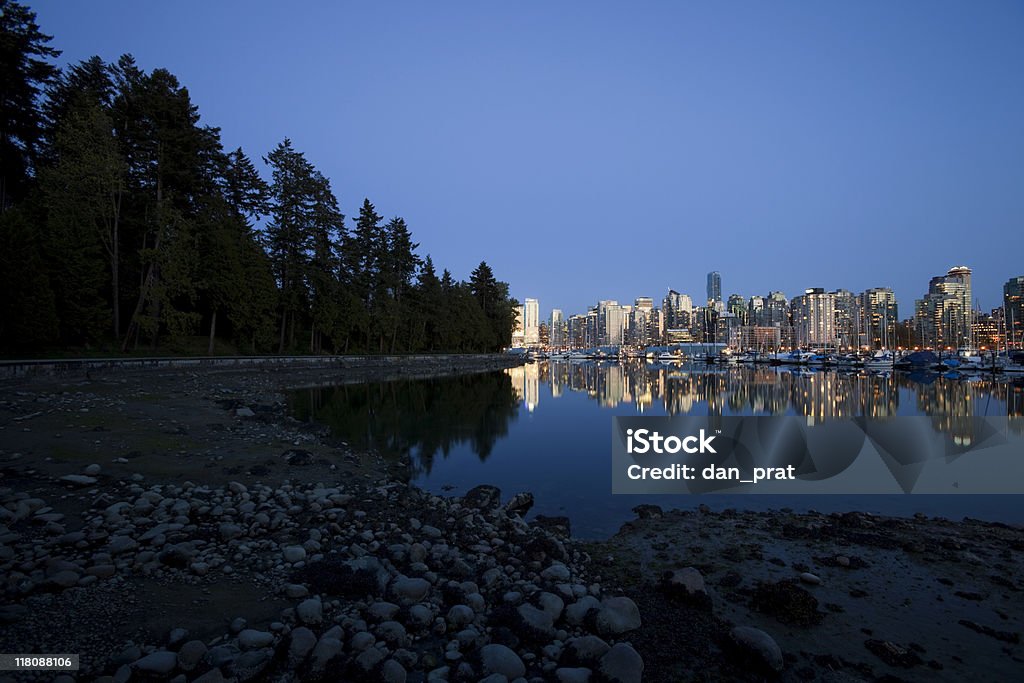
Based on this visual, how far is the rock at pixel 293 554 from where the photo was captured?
A: 7184mm

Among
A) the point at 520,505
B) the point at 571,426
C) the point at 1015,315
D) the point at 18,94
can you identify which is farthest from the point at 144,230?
the point at 1015,315

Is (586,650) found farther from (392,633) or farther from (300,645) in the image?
(300,645)

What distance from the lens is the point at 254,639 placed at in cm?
516

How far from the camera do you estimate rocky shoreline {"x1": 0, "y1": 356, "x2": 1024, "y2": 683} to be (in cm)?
525

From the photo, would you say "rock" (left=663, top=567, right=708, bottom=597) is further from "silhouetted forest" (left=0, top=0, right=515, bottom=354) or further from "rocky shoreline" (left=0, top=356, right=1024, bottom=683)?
"silhouetted forest" (left=0, top=0, right=515, bottom=354)

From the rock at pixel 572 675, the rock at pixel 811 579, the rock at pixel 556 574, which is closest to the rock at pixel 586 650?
the rock at pixel 572 675

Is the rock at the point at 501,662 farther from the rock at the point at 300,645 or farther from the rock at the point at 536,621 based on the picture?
the rock at the point at 300,645

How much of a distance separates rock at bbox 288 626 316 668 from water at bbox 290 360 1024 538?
23.1 feet

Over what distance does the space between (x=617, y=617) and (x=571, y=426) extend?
22068mm

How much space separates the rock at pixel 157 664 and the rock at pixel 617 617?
477cm

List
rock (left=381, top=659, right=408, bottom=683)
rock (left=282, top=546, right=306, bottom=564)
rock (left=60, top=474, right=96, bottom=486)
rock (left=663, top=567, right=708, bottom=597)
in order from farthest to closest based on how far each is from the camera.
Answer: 1. rock (left=60, top=474, right=96, bottom=486)
2. rock (left=663, top=567, right=708, bottom=597)
3. rock (left=282, top=546, right=306, bottom=564)
4. rock (left=381, top=659, right=408, bottom=683)

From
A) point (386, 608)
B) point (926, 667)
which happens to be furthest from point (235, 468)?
point (926, 667)

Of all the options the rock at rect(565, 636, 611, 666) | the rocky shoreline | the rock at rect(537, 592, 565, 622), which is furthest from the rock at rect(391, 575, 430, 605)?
the rock at rect(565, 636, 611, 666)

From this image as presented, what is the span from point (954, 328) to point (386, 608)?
230 metres
